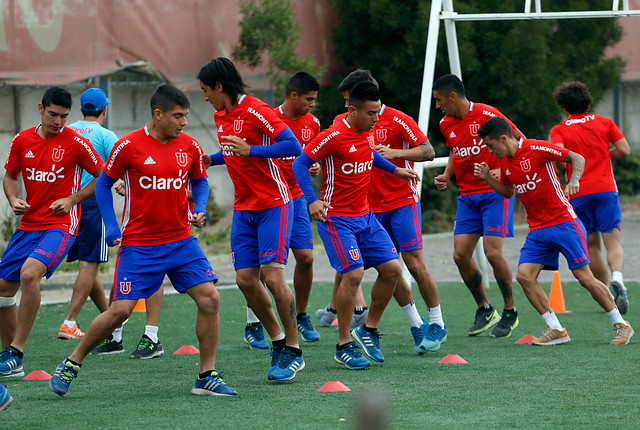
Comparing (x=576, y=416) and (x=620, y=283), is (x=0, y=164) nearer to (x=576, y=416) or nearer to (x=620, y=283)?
(x=620, y=283)

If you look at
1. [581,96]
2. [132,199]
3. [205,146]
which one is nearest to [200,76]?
[132,199]

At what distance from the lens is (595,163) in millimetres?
9734

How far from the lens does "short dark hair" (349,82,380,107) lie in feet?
22.8

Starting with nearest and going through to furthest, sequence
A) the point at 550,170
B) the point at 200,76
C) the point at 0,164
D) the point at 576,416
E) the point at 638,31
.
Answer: the point at 576,416
the point at 200,76
the point at 550,170
the point at 0,164
the point at 638,31

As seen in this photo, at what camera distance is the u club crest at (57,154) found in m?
7.09

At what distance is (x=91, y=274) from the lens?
8.29 metres

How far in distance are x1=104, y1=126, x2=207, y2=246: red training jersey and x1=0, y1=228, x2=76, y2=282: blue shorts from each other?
1163 millimetres

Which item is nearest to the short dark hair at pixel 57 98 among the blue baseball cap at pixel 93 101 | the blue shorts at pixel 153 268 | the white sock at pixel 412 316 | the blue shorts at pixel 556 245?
the blue baseball cap at pixel 93 101

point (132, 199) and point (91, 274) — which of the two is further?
point (91, 274)

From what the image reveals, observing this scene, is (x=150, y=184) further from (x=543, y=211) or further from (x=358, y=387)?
(x=543, y=211)

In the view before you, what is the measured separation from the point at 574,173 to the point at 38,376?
13.7 ft

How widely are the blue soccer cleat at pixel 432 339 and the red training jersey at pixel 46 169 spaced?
272cm

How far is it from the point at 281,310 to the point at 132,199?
1.35 metres

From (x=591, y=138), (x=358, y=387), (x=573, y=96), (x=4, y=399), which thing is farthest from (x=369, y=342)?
(x=591, y=138)
